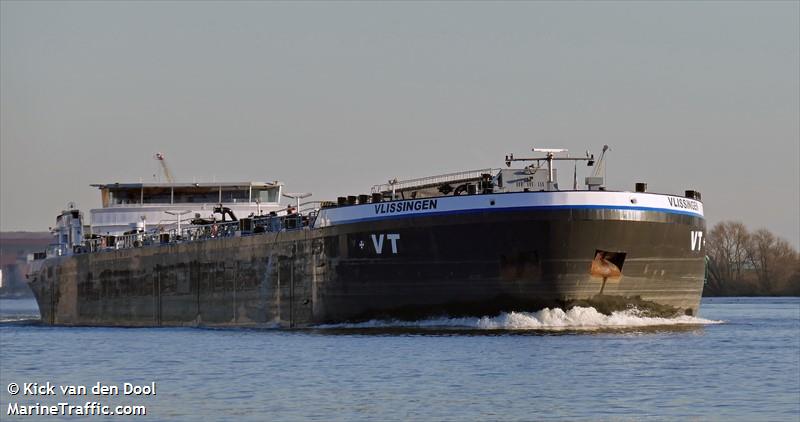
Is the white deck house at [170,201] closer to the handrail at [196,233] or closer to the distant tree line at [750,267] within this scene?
the handrail at [196,233]

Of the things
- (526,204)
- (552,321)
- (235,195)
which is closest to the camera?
(526,204)

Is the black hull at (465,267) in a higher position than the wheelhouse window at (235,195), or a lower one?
lower

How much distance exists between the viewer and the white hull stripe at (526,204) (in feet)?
132

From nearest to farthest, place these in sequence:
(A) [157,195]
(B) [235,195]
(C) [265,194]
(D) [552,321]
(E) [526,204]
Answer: (E) [526,204], (D) [552,321], (B) [235,195], (C) [265,194], (A) [157,195]

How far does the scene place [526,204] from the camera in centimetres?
4044

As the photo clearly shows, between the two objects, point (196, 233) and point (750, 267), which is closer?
point (196, 233)

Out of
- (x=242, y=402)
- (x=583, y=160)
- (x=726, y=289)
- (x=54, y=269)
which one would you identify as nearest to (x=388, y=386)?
(x=242, y=402)

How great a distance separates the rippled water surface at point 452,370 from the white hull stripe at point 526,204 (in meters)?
3.16

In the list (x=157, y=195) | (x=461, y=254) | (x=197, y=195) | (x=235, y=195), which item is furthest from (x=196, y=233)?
(x=461, y=254)

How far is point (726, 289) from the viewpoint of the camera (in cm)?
10906

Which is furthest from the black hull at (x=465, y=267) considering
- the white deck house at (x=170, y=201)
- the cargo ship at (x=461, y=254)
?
the white deck house at (x=170, y=201)

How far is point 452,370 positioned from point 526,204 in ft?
36.8

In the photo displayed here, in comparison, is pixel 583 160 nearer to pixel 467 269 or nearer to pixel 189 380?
pixel 467 269

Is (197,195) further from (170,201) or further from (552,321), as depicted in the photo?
(552,321)
